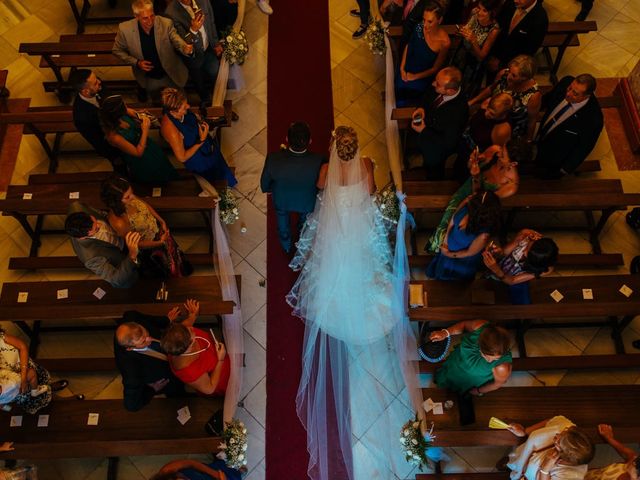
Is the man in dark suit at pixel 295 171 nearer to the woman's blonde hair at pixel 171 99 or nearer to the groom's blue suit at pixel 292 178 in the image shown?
the groom's blue suit at pixel 292 178

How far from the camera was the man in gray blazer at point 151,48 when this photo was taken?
4.66 meters

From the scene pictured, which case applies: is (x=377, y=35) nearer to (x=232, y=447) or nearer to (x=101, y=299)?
(x=101, y=299)

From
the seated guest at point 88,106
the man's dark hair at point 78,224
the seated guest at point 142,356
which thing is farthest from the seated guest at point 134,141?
the seated guest at point 142,356

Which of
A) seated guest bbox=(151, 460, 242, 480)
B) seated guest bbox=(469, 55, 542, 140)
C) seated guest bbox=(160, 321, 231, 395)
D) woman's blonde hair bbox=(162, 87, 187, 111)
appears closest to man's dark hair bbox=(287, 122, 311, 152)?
woman's blonde hair bbox=(162, 87, 187, 111)

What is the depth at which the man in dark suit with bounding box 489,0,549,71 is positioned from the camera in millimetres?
4746

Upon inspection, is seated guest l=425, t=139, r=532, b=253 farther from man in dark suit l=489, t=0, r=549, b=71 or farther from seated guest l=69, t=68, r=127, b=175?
seated guest l=69, t=68, r=127, b=175

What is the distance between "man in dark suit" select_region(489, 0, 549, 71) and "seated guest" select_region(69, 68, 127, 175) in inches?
142

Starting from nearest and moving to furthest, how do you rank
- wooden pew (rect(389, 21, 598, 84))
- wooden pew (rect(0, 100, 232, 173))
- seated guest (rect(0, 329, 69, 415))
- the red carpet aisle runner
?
seated guest (rect(0, 329, 69, 415)) → the red carpet aisle runner → wooden pew (rect(0, 100, 232, 173)) → wooden pew (rect(389, 21, 598, 84))

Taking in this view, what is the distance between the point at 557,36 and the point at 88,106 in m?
4.70

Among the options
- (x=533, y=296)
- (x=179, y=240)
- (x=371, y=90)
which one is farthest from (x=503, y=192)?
(x=179, y=240)

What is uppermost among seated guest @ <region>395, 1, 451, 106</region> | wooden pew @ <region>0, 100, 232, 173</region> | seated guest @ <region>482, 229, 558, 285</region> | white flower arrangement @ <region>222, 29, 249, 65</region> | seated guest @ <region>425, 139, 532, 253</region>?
white flower arrangement @ <region>222, 29, 249, 65</region>

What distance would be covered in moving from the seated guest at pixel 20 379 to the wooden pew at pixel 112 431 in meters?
0.11

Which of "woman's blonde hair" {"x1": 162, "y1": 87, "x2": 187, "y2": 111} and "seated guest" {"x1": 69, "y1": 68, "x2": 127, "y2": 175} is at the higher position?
"seated guest" {"x1": 69, "y1": 68, "x2": 127, "y2": 175}

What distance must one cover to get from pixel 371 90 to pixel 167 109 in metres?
2.64
